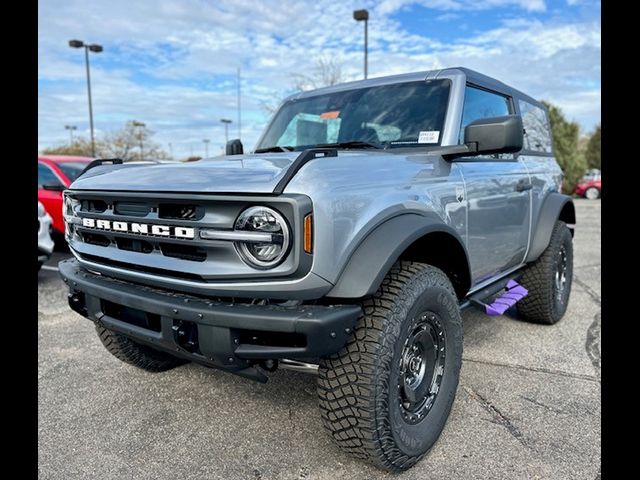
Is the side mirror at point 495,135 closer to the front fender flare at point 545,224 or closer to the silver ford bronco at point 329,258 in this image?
the silver ford bronco at point 329,258

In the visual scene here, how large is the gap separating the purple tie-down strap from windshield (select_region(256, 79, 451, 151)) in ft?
3.80

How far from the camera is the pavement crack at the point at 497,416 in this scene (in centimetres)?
255

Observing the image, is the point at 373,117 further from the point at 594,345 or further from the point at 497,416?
the point at 594,345

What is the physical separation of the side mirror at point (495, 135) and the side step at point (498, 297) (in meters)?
1.02

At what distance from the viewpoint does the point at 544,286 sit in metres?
4.12

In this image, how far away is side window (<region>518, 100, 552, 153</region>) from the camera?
4.17 meters

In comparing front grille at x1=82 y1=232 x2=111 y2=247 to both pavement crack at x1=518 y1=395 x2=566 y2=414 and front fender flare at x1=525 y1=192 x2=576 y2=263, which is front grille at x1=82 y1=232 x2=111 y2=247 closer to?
pavement crack at x1=518 y1=395 x2=566 y2=414

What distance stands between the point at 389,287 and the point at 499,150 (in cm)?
102

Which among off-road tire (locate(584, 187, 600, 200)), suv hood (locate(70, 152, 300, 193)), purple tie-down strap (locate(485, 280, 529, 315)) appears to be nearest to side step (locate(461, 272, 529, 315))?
purple tie-down strap (locate(485, 280, 529, 315))

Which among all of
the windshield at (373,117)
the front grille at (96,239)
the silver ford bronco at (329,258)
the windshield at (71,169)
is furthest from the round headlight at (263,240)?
the windshield at (71,169)

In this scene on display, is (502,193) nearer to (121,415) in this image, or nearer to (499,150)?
(499,150)

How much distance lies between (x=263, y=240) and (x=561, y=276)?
3766mm
